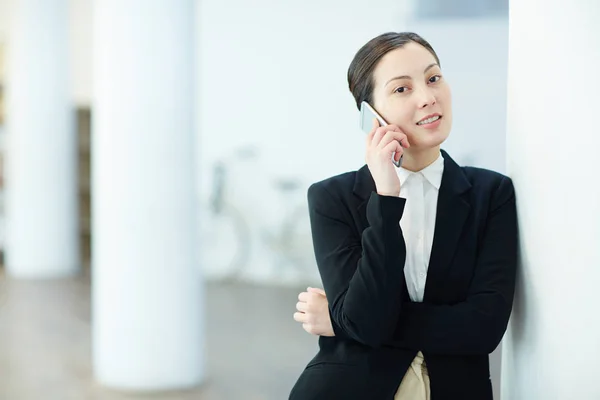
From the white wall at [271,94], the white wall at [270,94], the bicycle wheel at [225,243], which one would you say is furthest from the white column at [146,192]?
the bicycle wheel at [225,243]

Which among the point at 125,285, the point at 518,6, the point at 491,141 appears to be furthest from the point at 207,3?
the point at 518,6

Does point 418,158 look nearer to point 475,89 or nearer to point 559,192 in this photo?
point 559,192

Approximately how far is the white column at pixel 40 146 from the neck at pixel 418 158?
27.9 feet

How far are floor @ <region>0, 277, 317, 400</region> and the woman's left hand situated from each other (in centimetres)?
277

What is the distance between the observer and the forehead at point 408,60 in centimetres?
151

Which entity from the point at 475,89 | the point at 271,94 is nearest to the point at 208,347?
the point at 475,89

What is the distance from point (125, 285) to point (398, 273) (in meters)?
3.13

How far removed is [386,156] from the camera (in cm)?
150

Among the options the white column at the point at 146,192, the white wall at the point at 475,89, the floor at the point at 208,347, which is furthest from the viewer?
the floor at the point at 208,347

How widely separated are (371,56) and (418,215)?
32 cm

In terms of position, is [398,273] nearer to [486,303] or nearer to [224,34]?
[486,303]

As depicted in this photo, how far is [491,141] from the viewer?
2988mm

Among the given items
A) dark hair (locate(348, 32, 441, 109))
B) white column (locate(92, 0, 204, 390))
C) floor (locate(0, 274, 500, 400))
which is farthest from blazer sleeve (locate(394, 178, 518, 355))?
white column (locate(92, 0, 204, 390))

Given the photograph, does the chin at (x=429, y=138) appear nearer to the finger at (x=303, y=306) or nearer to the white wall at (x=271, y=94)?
the finger at (x=303, y=306)
